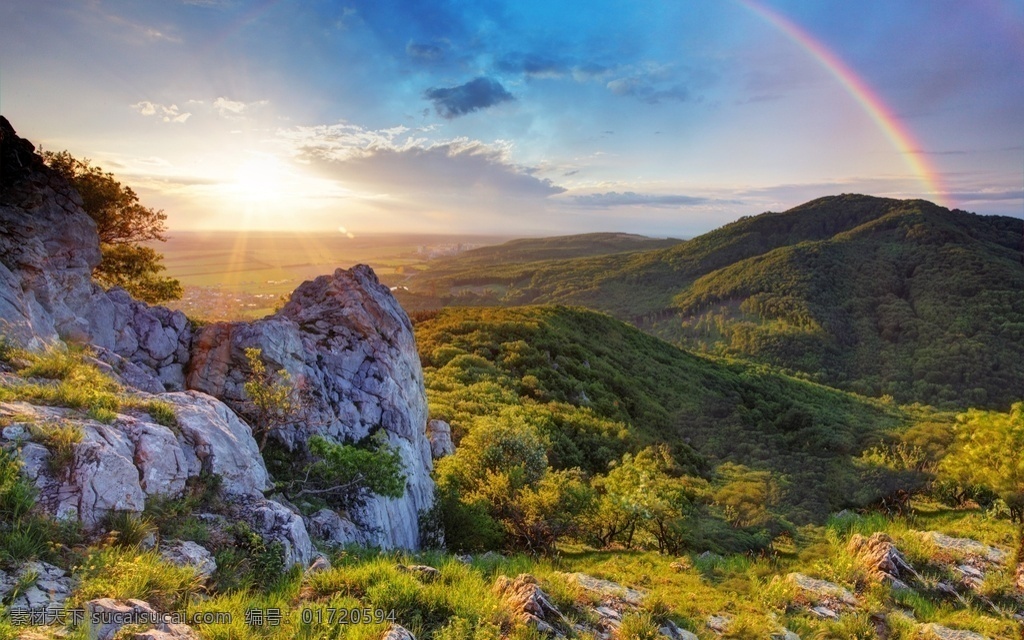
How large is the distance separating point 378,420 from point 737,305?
616 ft

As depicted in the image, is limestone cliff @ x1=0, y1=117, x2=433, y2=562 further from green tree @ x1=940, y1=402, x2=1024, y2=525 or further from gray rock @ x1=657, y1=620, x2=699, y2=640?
green tree @ x1=940, y1=402, x2=1024, y2=525

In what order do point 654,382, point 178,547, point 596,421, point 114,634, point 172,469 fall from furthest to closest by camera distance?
1. point 654,382
2. point 596,421
3. point 172,469
4. point 178,547
5. point 114,634

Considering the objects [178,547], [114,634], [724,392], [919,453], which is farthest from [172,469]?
[724,392]

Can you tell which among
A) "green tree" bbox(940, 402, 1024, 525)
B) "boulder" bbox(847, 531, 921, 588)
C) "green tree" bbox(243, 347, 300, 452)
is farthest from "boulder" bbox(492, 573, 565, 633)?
"green tree" bbox(940, 402, 1024, 525)

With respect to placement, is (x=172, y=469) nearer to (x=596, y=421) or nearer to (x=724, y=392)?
(x=596, y=421)

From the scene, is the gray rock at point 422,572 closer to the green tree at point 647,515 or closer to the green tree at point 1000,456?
the green tree at point 647,515

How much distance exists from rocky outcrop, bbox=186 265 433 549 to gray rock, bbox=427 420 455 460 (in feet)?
10.9

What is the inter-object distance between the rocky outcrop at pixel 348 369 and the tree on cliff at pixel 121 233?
10188 millimetres

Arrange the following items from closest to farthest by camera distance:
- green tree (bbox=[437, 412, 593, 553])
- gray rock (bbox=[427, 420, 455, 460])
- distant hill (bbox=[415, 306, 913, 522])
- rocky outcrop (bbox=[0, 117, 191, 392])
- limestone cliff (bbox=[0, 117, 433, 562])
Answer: limestone cliff (bbox=[0, 117, 433, 562])
rocky outcrop (bbox=[0, 117, 191, 392])
green tree (bbox=[437, 412, 593, 553])
gray rock (bbox=[427, 420, 455, 460])
distant hill (bbox=[415, 306, 913, 522])

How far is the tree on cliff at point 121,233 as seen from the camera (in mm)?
26109

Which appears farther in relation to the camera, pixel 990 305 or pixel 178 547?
pixel 990 305

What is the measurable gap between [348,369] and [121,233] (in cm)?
1800

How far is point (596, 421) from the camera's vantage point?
160ft

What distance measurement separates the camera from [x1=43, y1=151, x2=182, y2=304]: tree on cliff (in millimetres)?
26109
